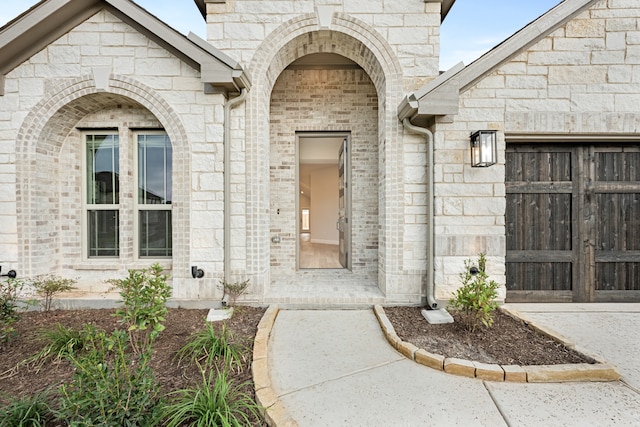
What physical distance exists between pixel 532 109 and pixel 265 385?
4567mm

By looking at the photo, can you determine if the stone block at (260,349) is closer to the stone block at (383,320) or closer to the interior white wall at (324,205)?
the stone block at (383,320)

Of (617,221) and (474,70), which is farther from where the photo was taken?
(617,221)

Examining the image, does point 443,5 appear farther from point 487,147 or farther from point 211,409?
→ point 211,409

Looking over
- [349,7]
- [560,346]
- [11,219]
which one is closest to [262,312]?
[560,346]

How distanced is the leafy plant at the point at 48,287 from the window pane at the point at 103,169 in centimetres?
121

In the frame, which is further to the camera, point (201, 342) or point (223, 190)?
point (223, 190)

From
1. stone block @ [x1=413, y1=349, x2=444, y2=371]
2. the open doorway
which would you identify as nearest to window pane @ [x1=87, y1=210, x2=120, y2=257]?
the open doorway

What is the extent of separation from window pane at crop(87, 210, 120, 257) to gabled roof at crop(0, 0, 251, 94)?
2.08 m

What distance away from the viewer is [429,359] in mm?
2547

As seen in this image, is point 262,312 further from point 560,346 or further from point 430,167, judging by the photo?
point 560,346

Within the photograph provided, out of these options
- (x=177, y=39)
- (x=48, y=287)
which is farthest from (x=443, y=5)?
(x=48, y=287)

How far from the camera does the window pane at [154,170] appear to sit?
428cm

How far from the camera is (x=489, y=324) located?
2.98 m

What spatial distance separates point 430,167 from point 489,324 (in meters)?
1.98
